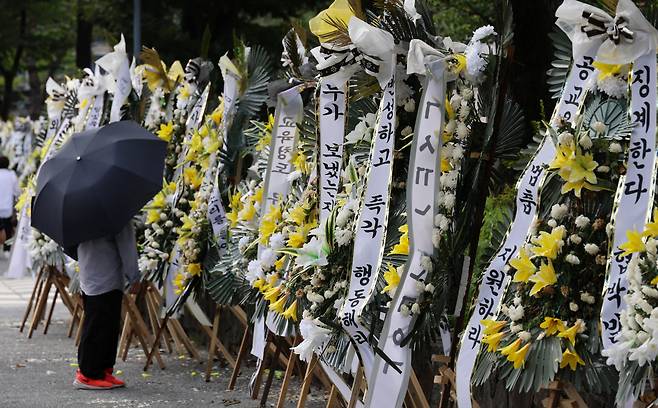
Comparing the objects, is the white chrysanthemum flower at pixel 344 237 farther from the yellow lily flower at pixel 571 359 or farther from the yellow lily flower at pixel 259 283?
the yellow lily flower at pixel 571 359

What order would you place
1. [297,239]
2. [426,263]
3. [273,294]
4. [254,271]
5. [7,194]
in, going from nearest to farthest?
[426,263] < [297,239] < [273,294] < [254,271] < [7,194]

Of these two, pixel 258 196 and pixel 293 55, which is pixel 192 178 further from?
pixel 293 55

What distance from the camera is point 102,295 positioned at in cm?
831

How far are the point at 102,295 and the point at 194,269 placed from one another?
31.2 inches

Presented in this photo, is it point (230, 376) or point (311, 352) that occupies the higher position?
point (311, 352)

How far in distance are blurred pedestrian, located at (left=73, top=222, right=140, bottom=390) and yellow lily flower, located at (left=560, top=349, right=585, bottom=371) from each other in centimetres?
419

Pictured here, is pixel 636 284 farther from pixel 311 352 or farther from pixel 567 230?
pixel 311 352

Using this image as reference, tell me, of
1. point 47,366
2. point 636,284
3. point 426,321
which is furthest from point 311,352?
point 47,366

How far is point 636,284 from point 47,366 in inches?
247

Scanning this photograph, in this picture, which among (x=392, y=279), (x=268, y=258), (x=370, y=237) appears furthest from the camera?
(x=268, y=258)

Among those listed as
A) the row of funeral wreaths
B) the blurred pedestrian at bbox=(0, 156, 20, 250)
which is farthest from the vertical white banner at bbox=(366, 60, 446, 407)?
Answer: the blurred pedestrian at bbox=(0, 156, 20, 250)

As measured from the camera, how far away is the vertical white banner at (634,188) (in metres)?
4.65

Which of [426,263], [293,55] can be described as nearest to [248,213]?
[293,55]

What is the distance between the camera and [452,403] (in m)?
6.83
